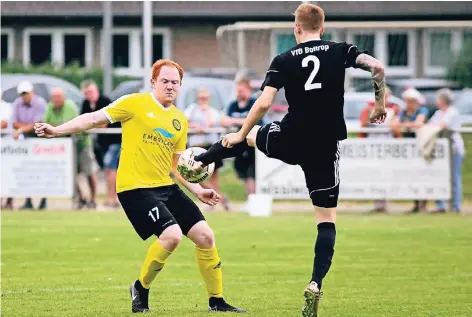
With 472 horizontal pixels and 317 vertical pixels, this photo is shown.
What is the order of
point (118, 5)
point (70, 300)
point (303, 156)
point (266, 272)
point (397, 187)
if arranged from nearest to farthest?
point (303, 156) < point (70, 300) < point (266, 272) < point (397, 187) < point (118, 5)

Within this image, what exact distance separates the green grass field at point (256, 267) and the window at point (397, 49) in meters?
21.0

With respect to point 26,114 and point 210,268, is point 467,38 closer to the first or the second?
point 26,114

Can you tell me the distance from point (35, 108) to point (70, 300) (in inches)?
457

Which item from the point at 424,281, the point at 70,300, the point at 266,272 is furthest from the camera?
the point at 266,272

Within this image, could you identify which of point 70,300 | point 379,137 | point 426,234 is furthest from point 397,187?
point 70,300

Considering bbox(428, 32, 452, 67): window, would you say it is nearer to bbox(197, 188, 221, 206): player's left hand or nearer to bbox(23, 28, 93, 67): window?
bbox(23, 28, 93, 67): window

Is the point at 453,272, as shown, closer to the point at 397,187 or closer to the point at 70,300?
the point at 70,300

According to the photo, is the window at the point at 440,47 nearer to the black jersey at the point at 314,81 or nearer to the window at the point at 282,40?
the window at the point at 282,40

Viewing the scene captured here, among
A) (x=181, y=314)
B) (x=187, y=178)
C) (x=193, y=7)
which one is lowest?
(x=181, y=314)

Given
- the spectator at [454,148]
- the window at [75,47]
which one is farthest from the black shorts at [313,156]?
the window at [75,47]

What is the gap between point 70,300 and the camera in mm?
10516

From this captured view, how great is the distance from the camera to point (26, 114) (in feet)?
71.4

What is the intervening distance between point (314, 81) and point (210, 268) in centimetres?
181

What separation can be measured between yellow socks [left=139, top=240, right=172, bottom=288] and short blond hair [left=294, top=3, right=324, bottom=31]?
205 cm
